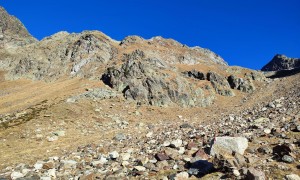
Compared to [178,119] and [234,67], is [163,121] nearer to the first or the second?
[178,119]

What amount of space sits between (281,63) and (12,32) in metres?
151

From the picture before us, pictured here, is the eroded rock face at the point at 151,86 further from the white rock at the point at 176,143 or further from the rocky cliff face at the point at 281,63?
the rocky cliff face at the point at 281,63

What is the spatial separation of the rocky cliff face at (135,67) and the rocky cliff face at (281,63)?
41170 millimetres

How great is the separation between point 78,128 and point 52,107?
25.2 ft

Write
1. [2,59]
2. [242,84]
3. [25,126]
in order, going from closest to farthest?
[25,126], [242,84], [2,59]

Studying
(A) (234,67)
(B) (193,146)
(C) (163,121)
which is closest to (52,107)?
(C) (163,121)

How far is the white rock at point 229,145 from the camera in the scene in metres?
16.6

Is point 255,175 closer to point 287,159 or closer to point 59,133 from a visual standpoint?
point 287,159

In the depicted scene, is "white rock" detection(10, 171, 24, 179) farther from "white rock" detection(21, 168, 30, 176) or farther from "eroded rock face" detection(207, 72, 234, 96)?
"eroded rock face" detection(207, 72, 234, 96)

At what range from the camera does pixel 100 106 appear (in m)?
44.3

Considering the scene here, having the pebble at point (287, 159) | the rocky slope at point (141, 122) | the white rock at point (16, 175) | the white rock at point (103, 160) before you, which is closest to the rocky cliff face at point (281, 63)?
the rocky slope at point (141, 122)

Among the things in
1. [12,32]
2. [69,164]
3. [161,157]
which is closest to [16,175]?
[69,164]

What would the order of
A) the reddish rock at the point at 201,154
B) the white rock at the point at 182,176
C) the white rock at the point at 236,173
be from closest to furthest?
the white rock at the point at 236,173 → the white rock at the point at 182,176 → the reddish rock at the point at 201,154

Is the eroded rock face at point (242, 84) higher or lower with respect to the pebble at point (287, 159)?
higher
